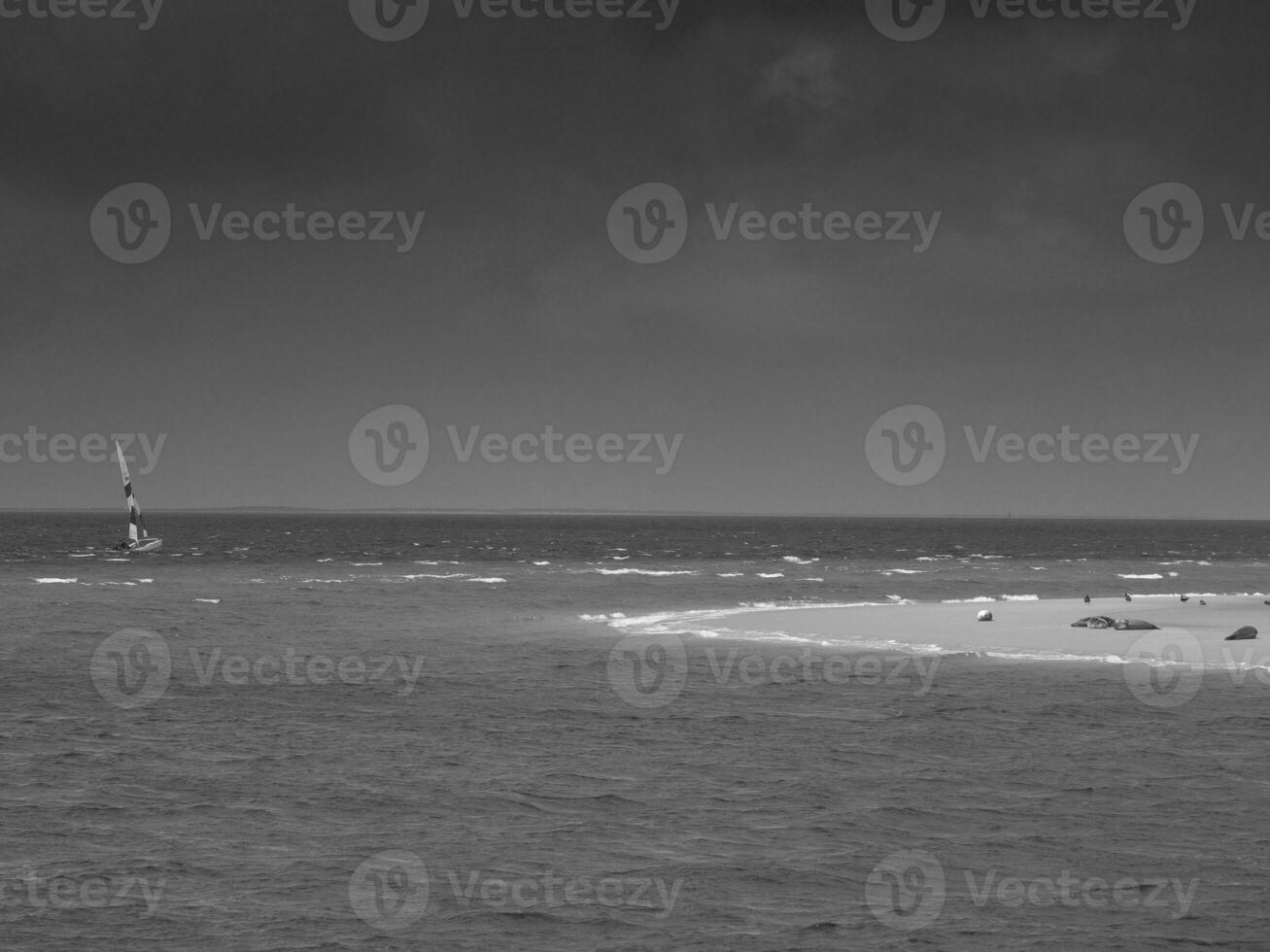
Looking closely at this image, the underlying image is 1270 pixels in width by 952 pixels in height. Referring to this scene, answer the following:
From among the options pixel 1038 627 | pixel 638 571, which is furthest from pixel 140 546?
pixel 1038 627

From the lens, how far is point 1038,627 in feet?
170

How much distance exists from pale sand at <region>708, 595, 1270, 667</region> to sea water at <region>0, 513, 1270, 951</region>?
3.60 metres

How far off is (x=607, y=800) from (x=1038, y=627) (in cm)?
3336

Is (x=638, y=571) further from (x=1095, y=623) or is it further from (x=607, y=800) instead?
(x=607, y=800)

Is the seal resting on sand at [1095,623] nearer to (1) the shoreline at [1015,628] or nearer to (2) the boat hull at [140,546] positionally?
(1) the shoreline at [1015,628]

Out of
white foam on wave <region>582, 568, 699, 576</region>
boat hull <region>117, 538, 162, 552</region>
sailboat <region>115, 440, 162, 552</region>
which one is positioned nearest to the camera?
white foam on wave <region>582, 568, 699, 576</region>

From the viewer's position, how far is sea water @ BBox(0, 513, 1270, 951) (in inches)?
676

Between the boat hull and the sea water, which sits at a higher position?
the boat hull

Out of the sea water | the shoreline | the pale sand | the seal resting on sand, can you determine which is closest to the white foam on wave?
the shoreline

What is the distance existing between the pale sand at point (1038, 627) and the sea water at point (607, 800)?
3596mm

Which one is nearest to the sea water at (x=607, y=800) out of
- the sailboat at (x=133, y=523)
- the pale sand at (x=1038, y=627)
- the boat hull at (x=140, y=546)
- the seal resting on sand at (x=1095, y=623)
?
the pale sand at (x=1038, y=627)

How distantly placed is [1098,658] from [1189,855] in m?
23.0

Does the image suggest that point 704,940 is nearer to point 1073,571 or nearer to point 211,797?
point 211,797

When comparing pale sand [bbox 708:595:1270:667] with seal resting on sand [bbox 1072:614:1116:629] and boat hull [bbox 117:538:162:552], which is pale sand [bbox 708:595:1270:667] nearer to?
seal resting on sand [bbox 1072:614:1116:629]
